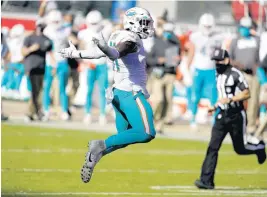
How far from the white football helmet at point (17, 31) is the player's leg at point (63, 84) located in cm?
428

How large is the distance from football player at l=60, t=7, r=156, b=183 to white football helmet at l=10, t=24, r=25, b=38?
14.1 m

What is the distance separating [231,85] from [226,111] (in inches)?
12.4

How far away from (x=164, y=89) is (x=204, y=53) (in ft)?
3.26

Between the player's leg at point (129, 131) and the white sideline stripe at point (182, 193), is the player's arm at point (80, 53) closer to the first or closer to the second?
the player's leg at point (129, 131)

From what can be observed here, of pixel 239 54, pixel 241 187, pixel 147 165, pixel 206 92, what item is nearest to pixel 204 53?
pixel 239 54

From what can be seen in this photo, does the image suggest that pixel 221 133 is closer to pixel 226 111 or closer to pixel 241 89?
pixel 226 111

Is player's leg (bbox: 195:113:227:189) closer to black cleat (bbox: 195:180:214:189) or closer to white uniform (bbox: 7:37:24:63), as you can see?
black cleat (bbox: 195:180:214:189)

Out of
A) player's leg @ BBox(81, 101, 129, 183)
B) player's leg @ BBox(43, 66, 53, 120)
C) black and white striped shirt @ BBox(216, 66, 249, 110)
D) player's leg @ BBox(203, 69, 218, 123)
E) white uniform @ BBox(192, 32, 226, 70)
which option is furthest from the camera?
player's leg @ BBox(43, 66, 53, 120)

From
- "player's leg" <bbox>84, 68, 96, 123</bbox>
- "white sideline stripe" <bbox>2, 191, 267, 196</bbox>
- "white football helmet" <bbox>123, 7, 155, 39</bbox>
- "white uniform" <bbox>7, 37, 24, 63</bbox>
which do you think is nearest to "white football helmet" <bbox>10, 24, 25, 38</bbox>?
"white uniform" <bbox>7, 37, 24, 63</bbox>

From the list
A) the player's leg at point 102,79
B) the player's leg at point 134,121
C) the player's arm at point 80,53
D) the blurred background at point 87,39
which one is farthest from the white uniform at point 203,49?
the player's arm at point 80,53

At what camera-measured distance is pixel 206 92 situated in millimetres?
22125

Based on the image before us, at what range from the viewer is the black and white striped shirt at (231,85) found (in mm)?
13070

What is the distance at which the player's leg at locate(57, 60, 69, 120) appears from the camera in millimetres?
20828

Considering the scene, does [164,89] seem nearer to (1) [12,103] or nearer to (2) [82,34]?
(2) [82,34]
